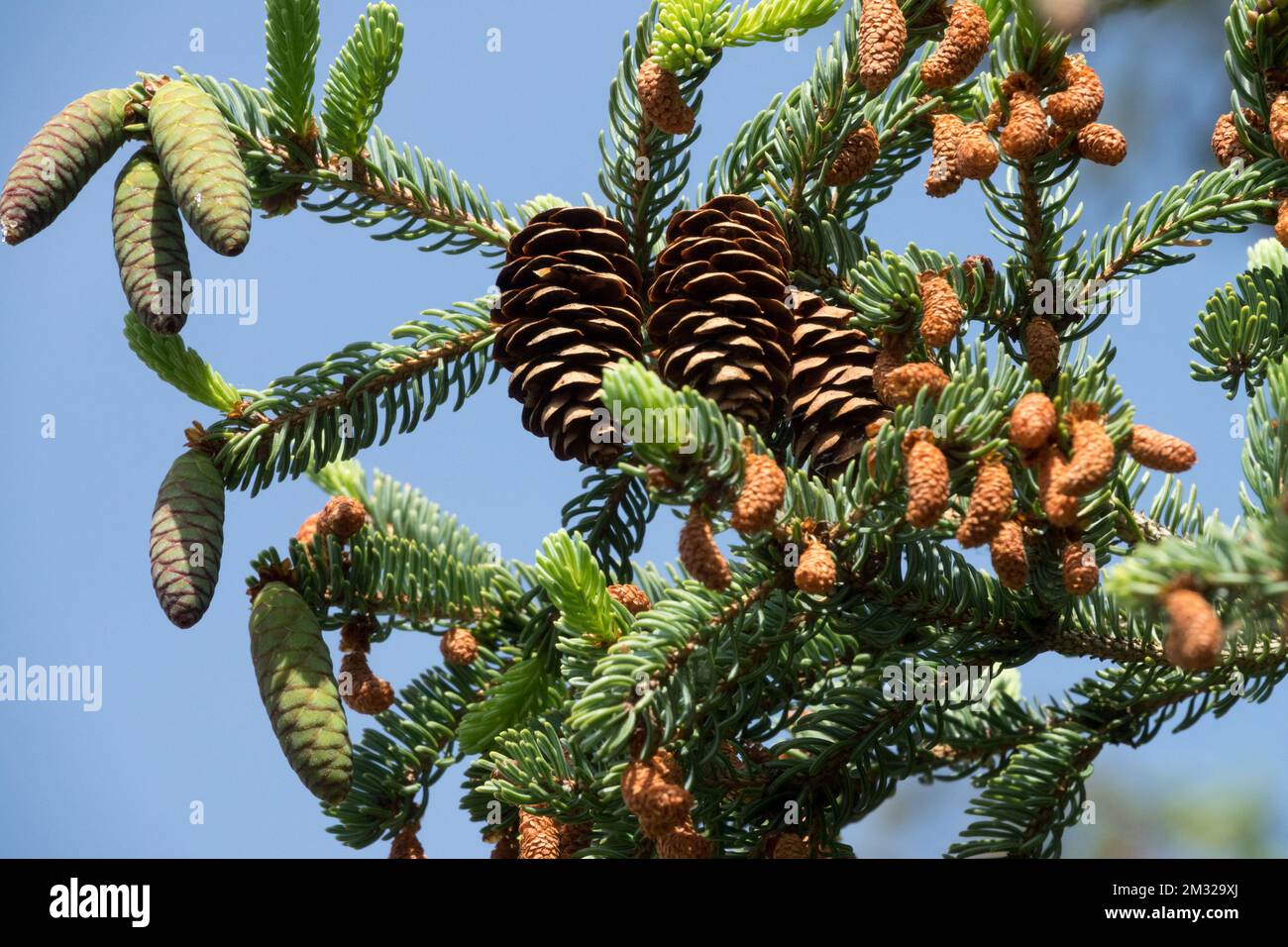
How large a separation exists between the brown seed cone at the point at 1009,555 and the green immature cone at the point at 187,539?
Answer: 865mm

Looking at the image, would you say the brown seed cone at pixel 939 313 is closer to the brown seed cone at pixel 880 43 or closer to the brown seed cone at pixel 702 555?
the brown seed cone at pixel 880 43

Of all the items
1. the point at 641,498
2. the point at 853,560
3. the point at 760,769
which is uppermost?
the point at 641,498

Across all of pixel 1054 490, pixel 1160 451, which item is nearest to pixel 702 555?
pixel 1054 490

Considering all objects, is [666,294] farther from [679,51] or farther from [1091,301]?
[1091,301]

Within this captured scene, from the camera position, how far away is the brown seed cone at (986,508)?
132 centimetres

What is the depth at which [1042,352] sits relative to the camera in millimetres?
1548

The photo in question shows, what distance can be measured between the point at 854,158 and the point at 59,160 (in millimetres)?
935

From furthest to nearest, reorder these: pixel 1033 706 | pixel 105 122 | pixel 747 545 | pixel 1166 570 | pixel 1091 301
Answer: pixel 1033 706 < pixel 105 122 < pixel 1091 301 < pixel 747 545 < pixel 1166 570

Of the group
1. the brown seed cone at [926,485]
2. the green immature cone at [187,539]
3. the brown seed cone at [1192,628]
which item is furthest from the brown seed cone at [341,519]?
the brown seed cone at [1192,628]

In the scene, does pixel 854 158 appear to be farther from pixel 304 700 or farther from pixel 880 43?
pixel 304 700

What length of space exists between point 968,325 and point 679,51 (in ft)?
1.53
